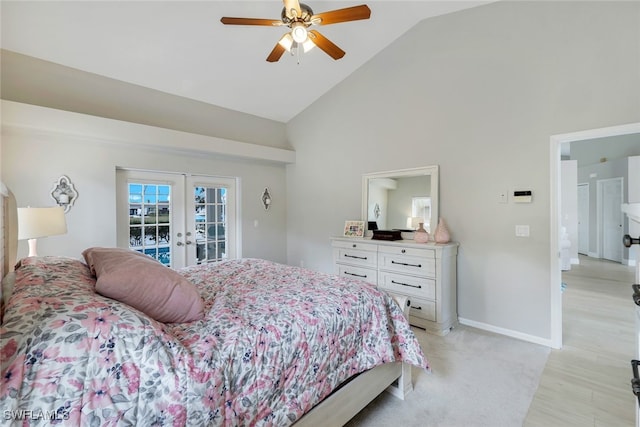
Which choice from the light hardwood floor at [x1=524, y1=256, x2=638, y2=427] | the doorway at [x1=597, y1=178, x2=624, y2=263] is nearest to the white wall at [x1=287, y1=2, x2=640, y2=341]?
the light hardwood floor at [x1=524, y1=256, x2=638, y2=427]

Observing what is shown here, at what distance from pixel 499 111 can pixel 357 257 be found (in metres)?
2.31

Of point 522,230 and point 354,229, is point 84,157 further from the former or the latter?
point 522,230

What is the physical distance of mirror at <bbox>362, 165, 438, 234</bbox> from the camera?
3607 mm

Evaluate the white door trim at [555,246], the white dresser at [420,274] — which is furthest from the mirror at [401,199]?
the white door trim at [555,246]

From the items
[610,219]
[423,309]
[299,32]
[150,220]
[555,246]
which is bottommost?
[423,309]

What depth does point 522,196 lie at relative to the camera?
296 cm

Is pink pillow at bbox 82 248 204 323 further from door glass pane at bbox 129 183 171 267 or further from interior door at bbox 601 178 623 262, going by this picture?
interior door at bbox 601 178 623 262

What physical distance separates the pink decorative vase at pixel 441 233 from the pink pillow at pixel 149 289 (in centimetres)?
272

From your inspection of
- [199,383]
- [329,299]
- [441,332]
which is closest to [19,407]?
[199,383]

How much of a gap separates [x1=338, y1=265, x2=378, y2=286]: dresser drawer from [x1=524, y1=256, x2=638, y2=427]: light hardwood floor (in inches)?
70.7

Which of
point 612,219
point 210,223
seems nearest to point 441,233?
point 210,223

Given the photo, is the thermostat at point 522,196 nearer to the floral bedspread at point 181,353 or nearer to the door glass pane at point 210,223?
the floral bedspread at point 181,353

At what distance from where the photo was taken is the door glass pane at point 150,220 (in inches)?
152

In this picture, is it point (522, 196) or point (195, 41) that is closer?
point (522, 196)
